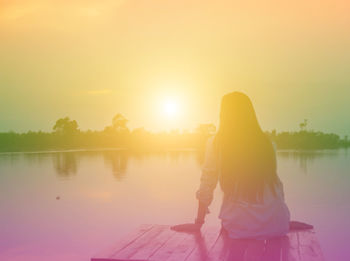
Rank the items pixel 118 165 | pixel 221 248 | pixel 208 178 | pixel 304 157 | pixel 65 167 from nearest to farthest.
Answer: pixel 221 248 < pixel 208 178 < pixel 65 167 < pixel 118 165 < pixel 304 157

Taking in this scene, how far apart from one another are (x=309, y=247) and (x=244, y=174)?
2.83 feet

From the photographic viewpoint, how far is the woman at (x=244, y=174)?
4.48 meters

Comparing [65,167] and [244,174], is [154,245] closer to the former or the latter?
[244,174]

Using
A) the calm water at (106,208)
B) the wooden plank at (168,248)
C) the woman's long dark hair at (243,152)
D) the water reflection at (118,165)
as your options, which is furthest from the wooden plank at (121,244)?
the water reflection at (118,165)

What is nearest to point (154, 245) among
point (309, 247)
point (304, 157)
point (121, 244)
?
point (121, 244)

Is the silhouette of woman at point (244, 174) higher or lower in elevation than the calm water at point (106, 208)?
higher

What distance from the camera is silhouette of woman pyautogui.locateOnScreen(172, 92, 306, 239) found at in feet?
14.7

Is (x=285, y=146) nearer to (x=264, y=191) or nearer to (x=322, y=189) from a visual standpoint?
(x=322, y=189)

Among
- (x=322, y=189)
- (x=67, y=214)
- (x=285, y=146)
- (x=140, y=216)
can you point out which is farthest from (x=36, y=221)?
(x=285, y=146)

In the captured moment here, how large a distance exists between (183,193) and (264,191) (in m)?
11.6

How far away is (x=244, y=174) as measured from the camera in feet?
15.1

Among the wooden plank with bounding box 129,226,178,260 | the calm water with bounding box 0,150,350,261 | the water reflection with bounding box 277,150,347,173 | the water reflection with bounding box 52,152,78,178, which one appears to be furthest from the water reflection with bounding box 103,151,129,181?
the wooden plank with bounding box 129,226,178,260

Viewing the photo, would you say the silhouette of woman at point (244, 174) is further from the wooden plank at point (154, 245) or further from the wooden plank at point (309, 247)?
the wooden plank at point (154, 245)

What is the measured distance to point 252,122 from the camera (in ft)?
14.6
